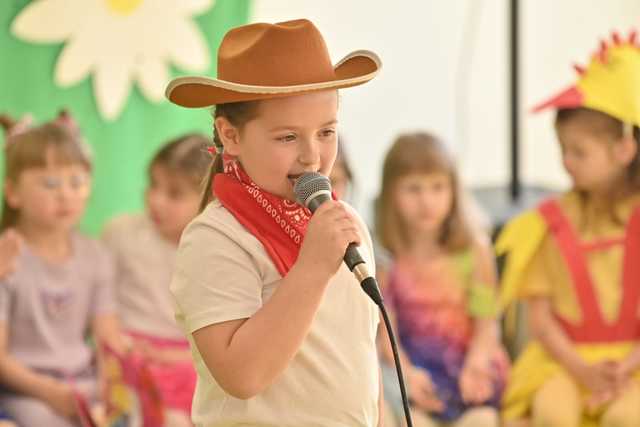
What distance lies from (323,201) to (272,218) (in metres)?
0.11

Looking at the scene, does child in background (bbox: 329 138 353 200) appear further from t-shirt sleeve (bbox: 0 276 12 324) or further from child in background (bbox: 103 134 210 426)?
t-shirt sleeve (bbox: 0 276 12 324)

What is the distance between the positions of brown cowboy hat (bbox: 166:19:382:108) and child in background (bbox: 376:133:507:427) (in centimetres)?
151

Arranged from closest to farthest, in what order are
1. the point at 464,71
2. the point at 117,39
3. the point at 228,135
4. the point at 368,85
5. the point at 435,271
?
the point at 228,135, the point at 435,271, the point at 117,39, the point at 368,85, the point at 464,71

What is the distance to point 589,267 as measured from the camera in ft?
8.66

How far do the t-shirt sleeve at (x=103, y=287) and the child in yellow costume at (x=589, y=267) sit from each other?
3.18 feet

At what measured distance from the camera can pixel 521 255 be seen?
8.93ft

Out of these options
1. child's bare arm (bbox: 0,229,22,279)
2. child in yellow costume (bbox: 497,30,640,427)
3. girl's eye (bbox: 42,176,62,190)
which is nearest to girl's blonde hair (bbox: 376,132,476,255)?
child in yellow costume (bbox: 497,30,640,427)

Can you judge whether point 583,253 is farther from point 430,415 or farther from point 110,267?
point 110,267

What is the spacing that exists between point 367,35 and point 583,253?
3.92ft

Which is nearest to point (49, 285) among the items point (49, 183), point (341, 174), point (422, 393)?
point (49, 183)

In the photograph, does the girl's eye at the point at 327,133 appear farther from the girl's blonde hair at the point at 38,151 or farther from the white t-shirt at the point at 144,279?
the white t-shirt at the point at 144,279

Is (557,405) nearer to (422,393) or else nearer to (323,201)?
(422,393)

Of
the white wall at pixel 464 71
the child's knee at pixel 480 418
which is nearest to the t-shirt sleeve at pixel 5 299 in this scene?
the child's knee at pixel 480 418

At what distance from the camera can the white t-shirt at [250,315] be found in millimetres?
1332
